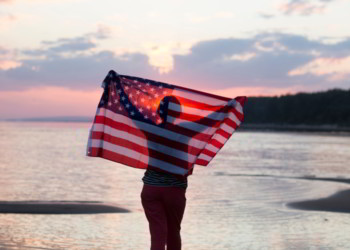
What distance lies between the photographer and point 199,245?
10.2 meters

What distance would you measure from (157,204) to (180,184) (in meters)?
0.31

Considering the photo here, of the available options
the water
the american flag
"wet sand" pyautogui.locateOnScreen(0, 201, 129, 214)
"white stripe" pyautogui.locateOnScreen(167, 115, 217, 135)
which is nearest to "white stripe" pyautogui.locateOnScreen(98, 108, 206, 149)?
the american flag

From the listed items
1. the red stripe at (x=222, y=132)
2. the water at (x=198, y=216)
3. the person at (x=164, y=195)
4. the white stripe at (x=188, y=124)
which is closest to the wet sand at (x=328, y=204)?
the water at (x=198, y=216)

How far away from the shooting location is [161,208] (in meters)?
6.60

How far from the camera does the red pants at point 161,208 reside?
257 inches

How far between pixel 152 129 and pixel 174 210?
0.91 m

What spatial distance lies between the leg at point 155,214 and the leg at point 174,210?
0.25ft

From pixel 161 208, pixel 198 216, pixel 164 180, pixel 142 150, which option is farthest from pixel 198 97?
pixel 198 216

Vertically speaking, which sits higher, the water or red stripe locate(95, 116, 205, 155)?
red stripe locate(95, 116, 205, 155)

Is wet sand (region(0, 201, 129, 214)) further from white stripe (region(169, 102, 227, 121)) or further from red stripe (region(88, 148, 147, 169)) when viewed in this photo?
white stripe (region(169, 102, 227, 121))

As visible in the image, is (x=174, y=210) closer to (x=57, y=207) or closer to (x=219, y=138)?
(x=219, y=138)

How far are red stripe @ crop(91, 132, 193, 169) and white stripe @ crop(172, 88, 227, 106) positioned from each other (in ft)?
2.23

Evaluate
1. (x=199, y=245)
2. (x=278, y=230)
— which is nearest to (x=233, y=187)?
(x=278, y=230)

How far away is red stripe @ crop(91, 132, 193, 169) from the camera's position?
6.71m
